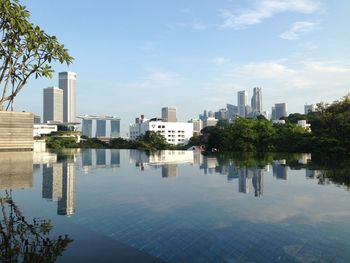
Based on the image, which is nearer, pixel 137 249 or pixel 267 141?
pixel 137 249

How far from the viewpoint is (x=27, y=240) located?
5574 mm

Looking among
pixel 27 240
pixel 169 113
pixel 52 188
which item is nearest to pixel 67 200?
pixel 52 188

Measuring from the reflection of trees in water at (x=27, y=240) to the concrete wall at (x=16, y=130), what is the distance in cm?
3256

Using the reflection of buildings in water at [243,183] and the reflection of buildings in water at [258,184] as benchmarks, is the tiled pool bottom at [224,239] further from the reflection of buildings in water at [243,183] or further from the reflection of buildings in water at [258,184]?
the reflection of buildings in water at [243,183]

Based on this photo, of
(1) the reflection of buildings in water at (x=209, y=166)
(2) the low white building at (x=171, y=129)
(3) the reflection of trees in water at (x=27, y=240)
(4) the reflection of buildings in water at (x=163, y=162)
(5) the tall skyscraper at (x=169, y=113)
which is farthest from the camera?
(5) the tall skyscraper at (x=169, y=113)

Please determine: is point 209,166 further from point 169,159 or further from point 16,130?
point 16,130

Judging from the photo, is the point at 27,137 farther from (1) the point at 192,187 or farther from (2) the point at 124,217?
(2) the point at 124,217

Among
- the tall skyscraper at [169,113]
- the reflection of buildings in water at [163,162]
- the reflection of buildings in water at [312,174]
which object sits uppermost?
the tall skyscraper at [169,113]

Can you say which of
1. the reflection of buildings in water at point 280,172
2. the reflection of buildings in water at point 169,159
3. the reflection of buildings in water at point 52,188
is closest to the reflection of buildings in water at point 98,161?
the reflection of buildings in water at point 169,159

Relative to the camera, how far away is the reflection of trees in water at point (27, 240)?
15.8 feet

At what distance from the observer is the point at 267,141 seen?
41.1 metres

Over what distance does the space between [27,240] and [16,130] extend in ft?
116

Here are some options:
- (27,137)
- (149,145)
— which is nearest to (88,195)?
(27,137)

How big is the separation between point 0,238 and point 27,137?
118 feet
